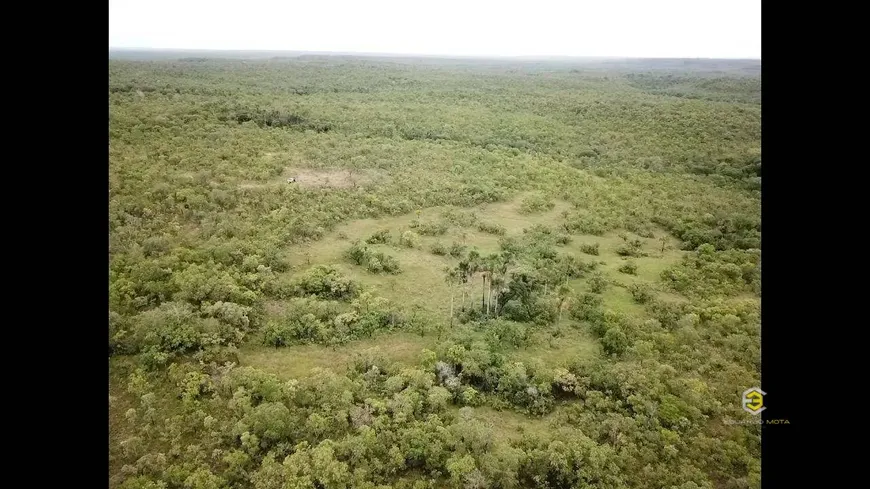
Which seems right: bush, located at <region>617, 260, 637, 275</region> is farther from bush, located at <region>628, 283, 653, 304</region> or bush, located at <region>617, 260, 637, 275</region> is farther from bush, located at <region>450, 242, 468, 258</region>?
bush, located at <region>450, 242, 468, 258</region>

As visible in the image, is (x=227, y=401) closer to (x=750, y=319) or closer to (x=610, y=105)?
(x=750, y=319)

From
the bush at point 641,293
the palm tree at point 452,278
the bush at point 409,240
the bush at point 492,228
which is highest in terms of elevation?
the bush at point 492,228

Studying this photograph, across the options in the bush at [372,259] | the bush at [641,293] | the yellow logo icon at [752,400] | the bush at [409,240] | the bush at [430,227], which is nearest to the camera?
the yellow logo icon at [752,400]

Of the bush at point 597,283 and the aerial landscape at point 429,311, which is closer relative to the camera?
the aerial landscape at point 429,311

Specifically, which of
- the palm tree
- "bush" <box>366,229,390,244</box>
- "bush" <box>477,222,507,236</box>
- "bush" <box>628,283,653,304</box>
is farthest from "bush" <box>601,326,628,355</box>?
"bush" <box>366,229,390,244</box>

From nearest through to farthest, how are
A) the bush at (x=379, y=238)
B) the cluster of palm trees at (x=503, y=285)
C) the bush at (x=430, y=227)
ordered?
the cluster of palm trees at (x=503, y=285) → the bush at (x=379, y=238) → the bush at (x=430, y=227)

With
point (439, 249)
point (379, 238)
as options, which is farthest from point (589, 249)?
point (379, 238)

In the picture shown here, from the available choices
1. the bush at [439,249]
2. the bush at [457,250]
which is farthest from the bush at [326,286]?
the bush at [457,250]

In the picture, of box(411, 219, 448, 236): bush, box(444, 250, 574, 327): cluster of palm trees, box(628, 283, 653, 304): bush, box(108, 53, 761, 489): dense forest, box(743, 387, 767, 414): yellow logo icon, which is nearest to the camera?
box(743, 387, 767, 414): yellow logo icon

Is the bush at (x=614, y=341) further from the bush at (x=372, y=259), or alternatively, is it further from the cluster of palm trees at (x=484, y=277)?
the bush at (x=372, y=259)
